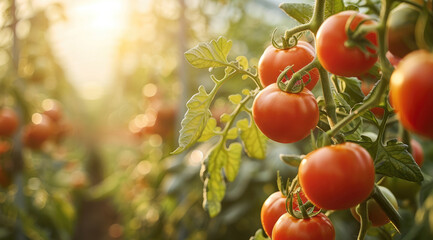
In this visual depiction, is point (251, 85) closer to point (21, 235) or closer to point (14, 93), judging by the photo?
point (14, 93)

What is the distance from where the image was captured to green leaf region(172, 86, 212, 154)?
476 millimetres

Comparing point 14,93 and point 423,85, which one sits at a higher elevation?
point 423,85

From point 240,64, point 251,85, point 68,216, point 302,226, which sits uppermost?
point 240,64

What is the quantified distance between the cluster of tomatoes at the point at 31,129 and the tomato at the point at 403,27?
1681 mm

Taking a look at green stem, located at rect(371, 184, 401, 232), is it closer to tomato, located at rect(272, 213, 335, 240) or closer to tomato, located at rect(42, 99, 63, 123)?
tomato, located at rect(272, 213, 335, 240)

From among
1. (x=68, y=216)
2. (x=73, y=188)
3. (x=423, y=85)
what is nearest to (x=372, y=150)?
(x=423, y=85)

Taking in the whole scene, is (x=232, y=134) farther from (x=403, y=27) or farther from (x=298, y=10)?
(x=403, y=27)

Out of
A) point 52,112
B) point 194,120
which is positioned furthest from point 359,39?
point 52,112

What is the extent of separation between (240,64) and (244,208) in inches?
38.4

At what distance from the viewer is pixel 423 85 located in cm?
25

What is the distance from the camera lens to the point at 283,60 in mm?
428

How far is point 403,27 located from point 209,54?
0.78ft

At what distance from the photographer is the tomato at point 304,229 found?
41 cm

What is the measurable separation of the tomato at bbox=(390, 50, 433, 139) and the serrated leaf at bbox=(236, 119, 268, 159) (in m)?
0.31
